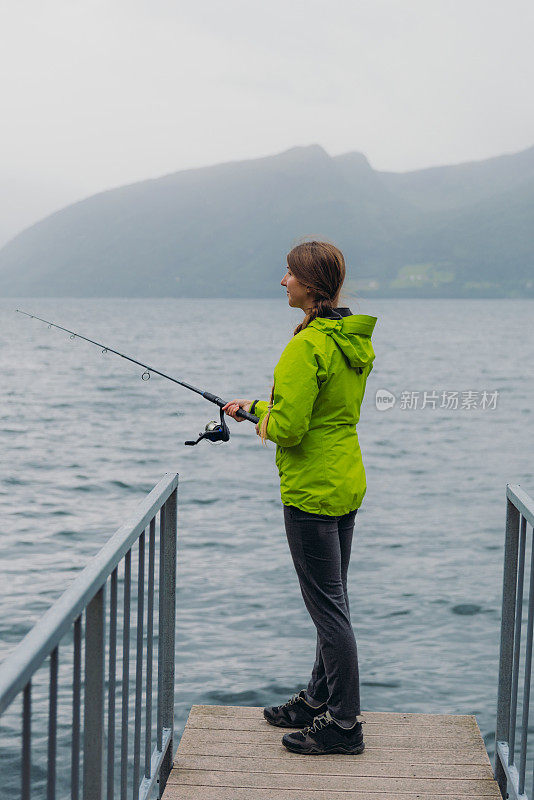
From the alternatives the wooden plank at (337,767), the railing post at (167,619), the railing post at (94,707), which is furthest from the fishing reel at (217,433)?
the railing post at (94,707)

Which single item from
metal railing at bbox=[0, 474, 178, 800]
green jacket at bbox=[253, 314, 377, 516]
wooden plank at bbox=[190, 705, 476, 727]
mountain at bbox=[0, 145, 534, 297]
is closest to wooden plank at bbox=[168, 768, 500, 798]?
metal railing at bbox=[0, 474, 178, 800]

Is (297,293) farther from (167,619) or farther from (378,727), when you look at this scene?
(378,727)

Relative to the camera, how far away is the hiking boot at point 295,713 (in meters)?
3.29

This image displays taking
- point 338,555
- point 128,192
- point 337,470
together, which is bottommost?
point 338,555

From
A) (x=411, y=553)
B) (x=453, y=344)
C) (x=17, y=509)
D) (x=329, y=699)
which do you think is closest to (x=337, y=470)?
(x=329, y=699)

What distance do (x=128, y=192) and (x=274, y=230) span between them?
31033 mm

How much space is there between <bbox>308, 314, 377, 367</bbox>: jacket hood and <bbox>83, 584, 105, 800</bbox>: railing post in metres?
1.24

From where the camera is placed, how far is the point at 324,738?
313 cm

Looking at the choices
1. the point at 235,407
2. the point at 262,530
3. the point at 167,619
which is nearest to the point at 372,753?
the point at 167,619

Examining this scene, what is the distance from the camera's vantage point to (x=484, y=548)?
39.3 feet

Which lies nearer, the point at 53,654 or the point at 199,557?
the point at 53,654

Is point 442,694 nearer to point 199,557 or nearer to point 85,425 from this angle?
point 199,557

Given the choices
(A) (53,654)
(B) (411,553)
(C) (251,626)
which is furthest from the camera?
(B) (411,553)

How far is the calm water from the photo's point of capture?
763cm
